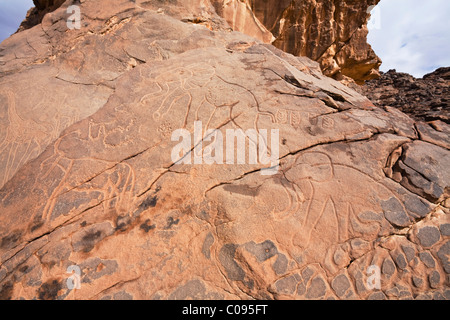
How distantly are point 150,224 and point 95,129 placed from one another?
3.85 ft

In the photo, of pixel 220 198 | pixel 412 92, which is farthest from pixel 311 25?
pixel 220 198

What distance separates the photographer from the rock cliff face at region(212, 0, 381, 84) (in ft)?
18.2

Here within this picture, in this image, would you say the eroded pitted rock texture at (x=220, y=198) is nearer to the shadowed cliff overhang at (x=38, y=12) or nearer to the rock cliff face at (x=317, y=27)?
the rock cliff face at (x=317, y=27)

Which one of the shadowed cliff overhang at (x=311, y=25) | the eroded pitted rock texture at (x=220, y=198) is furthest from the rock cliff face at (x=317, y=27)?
the eroded pitted rock texture at (x=220, y=198)

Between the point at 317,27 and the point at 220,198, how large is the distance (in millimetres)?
7810

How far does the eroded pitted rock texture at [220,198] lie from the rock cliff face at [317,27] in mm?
3525

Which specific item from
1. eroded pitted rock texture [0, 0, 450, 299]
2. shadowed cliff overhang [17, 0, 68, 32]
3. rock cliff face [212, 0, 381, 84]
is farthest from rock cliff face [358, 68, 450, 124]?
shadowed cliff overhang [17, 0, 68, 32]

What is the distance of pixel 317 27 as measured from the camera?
737 centimetres

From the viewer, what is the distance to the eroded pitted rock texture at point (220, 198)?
150cm

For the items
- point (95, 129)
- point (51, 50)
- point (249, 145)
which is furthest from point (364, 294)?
point (51, 50)

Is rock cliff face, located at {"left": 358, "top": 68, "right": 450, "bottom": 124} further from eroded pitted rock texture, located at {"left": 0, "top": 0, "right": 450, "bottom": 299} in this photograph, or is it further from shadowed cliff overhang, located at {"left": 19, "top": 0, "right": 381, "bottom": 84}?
eroded pitted rock texture, located at {"left": 0, "top": 0, "right": 450, "bottom": 299}

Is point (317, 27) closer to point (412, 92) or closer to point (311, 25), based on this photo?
point (311, 25)

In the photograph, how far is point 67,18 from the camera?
13.2ft

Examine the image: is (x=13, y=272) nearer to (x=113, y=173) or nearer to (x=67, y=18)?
(x=113, y=173)
